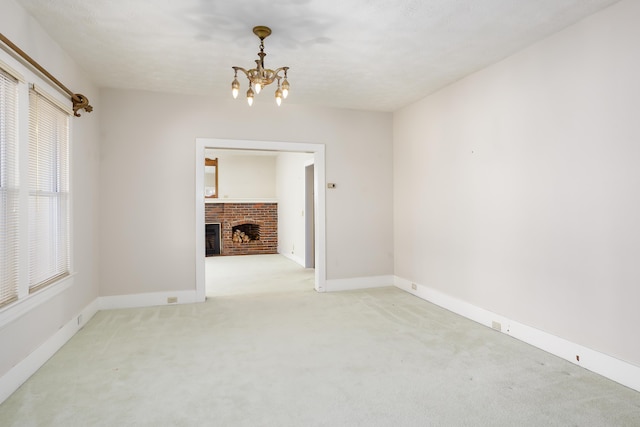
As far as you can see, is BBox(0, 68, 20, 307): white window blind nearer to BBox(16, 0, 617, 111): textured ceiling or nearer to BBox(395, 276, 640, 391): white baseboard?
BBox(16, 0, 617, 111): textured ceiling

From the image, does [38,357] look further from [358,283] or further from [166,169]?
[358,283]

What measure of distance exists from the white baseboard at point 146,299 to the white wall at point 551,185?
3.00m

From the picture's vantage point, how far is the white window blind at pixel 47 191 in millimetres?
2668

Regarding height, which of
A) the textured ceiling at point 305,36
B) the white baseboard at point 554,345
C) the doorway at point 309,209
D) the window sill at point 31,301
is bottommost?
the white baseboard at point 554,345

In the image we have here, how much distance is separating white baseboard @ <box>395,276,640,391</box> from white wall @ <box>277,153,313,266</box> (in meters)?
3.68

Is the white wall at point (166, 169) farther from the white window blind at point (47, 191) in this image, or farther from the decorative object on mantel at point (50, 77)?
the white window blind at point (47, 191)

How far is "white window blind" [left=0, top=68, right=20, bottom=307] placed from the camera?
2.26m

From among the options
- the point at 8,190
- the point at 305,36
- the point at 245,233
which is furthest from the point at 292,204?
the point at 8,190

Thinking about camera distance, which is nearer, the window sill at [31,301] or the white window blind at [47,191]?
the window sill at [31,301]

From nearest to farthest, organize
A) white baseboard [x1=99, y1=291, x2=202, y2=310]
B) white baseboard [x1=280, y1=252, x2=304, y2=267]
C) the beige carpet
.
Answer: the beige carpet
white baseboard [x1=99, y1=291, x2=202, y2=310]
white baseboard [x1=280, y1=252, x2=304, y2=267]

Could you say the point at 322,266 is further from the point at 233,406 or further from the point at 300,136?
the point at 233,406

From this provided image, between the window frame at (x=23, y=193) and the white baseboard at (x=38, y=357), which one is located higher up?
the window frame at (x=23, y=193)

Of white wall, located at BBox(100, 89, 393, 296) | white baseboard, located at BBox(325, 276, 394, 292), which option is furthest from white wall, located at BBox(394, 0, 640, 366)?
white wall, located at BBox(100, 89, 393, 296)

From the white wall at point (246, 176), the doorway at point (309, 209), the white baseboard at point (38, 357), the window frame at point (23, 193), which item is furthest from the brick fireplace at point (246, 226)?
the window frame at point (23, 193)
